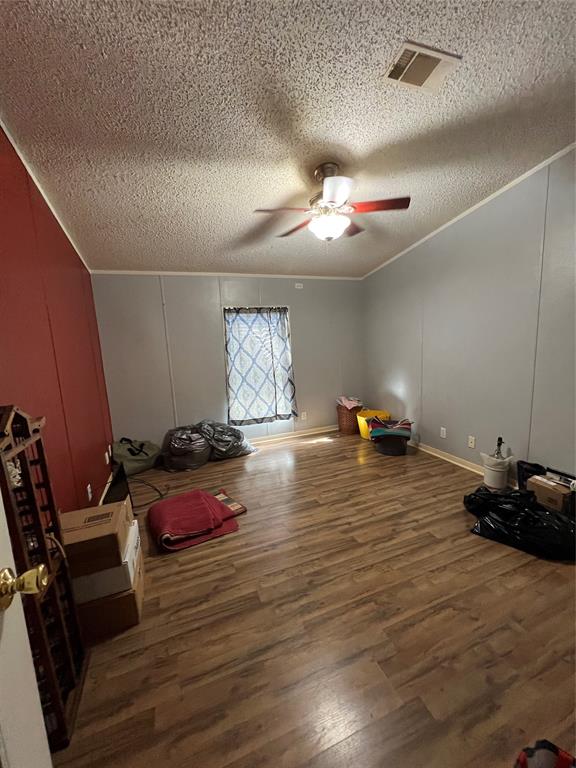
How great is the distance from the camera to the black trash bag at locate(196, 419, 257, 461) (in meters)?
3.50

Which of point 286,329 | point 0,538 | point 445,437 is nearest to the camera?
point 0,538

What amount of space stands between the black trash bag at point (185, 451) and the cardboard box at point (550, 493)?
3.09m

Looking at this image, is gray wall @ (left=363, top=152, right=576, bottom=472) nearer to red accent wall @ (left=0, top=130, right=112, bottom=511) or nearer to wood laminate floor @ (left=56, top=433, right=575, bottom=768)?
wood laminate floor @ (left=56, top=433, right=575, bottom=768)

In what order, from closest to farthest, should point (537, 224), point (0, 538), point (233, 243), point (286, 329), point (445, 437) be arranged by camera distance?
point (0, 538) → point (537, 224) → point (233, 243) → point (445, 437) → point (286, 329)

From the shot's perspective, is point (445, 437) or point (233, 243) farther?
point (445, 437)

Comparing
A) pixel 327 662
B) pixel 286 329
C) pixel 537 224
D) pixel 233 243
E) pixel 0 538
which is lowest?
pixel 327 662

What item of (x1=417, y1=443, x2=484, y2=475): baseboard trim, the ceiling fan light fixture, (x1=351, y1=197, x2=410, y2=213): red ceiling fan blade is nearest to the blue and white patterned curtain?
(x1=417, y1=443, x2=484, y2=475): baseboard trim

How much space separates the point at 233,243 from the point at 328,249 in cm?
112

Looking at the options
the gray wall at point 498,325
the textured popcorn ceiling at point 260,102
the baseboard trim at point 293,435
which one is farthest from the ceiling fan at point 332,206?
the baseboard trim at point 293,435

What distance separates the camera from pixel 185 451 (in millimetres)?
3264

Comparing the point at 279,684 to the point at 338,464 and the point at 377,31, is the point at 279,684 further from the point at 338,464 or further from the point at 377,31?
the point at 377,31

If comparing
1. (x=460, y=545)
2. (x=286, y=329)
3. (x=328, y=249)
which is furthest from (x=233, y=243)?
(x=460, y=545)

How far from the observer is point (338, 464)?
320 centimetres

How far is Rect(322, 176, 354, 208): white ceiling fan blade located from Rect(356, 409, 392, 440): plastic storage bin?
108 inches
